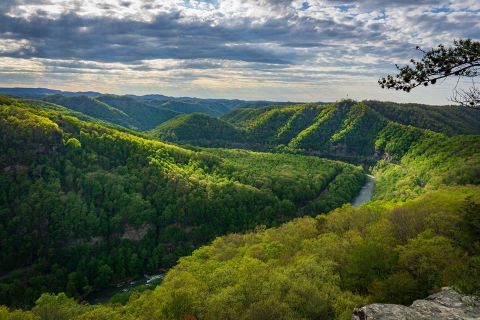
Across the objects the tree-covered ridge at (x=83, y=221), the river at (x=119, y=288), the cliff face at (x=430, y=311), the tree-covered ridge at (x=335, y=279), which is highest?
the cliff face at (x=430, y=311)

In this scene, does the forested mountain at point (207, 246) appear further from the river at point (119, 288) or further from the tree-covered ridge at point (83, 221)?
the river at point (119, 288)

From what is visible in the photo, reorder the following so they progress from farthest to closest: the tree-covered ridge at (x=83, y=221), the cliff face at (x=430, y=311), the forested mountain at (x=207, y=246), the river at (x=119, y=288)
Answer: the tree-covered ridge at (x=83, y=221)
the river at (x=119, y=288)
the forested mountain at (x=207, y=246)
the cliff face at (x=430, y=311)

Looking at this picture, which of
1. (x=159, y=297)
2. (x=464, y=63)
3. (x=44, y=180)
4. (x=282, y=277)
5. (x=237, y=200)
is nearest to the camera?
(x=464, y=63)

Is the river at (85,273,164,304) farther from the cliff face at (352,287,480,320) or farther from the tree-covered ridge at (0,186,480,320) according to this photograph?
the cliff face at (352,287,480,320)

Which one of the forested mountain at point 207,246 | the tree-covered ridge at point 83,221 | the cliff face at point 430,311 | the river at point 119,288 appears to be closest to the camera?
the cliff face at point 430,311

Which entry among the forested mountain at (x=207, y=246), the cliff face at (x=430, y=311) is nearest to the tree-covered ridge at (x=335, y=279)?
the forested mountain at (x=207, y=246)

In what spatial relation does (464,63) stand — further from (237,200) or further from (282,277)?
(237,200)

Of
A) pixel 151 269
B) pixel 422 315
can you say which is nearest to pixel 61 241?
pixel 151 269

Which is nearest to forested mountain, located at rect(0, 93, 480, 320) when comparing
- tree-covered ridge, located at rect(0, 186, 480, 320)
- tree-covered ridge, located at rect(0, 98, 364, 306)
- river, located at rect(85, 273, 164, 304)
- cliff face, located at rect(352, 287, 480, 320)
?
tree-covered ridge, located at rect(0, 186, 480, 320)

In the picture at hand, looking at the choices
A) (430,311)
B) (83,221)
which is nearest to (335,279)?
(430,311)
